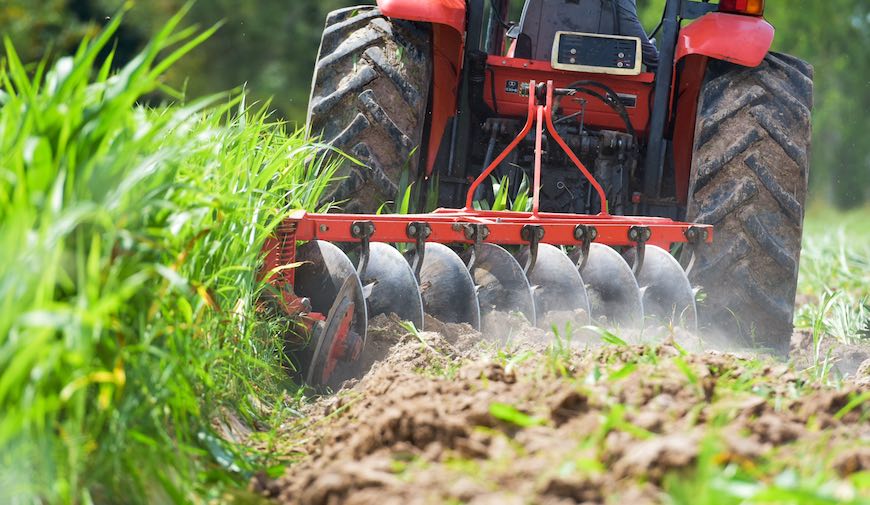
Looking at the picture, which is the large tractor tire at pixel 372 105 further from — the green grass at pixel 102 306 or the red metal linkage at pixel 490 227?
the green grass at pixel 102 306

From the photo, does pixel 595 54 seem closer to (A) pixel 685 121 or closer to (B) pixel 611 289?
(A) pixel 685 121

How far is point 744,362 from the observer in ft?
9.71

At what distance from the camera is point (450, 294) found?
390 cm

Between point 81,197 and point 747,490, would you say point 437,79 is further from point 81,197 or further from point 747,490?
point 747,490

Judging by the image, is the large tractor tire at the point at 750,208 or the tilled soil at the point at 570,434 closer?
the tilled soil at the point at 570,434

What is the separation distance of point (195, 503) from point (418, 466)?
0.44 meters

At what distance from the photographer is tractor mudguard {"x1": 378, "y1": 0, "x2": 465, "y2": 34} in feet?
14.6

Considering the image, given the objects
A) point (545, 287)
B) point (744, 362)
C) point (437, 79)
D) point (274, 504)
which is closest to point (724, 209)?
point (545, 287)

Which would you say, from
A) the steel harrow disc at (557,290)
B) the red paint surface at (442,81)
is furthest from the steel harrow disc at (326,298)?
the red paint surface at (442,81)

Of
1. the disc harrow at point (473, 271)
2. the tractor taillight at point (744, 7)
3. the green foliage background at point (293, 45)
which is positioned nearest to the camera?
the disc harrow at point (473, 271)

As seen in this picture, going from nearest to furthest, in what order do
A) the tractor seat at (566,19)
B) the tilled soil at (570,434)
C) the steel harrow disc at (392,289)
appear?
the tilled soil at (570,434), the steel harrow disc at (392,289), the tractor seat at (566,19)

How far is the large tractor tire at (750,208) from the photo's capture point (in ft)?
14.7

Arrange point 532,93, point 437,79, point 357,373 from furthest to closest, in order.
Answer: point 437,79 → point 532,93 → point 357,373

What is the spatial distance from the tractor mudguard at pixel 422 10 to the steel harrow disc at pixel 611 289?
1015mm
